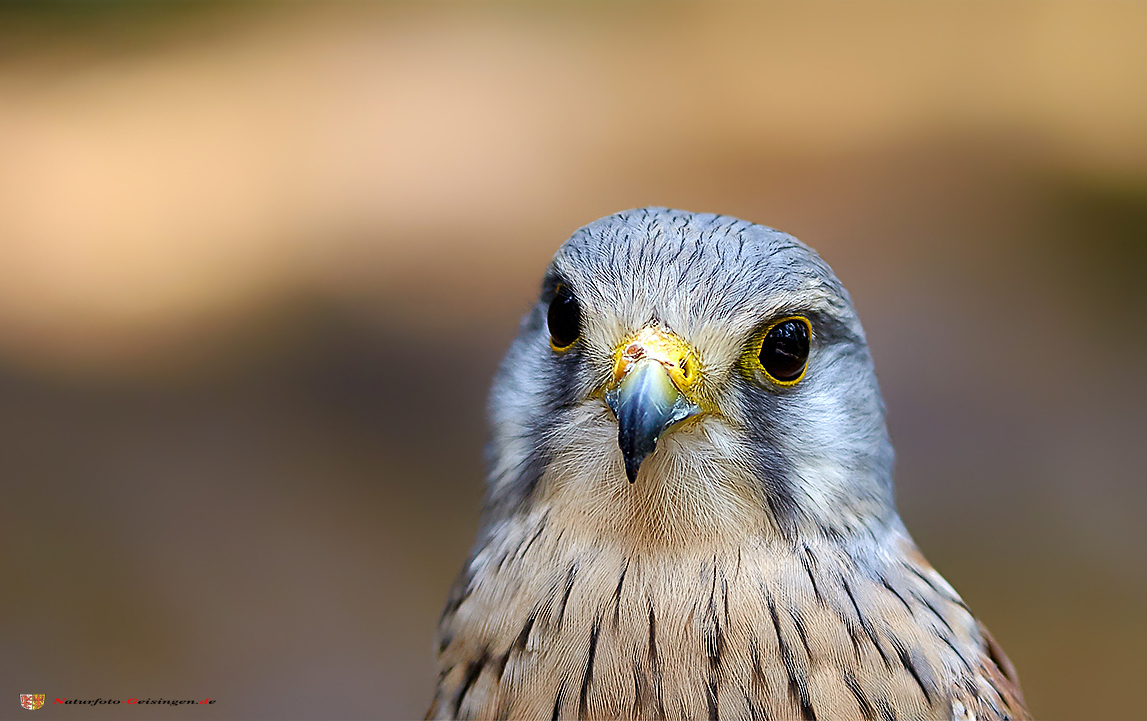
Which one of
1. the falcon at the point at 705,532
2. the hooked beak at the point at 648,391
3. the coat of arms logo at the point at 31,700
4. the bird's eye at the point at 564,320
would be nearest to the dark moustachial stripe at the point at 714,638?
the falcon at the point at 705,532

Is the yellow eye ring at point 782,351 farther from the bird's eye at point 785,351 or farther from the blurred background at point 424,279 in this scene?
the blurred background at point 424,279

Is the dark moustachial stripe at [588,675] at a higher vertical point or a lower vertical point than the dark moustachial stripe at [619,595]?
lower

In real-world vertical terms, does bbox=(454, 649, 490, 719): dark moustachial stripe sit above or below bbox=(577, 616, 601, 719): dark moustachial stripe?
below

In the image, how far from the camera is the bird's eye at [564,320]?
1.37m

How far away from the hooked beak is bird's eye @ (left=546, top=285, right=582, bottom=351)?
0.13m

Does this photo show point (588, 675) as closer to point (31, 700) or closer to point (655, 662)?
point (655, 662)

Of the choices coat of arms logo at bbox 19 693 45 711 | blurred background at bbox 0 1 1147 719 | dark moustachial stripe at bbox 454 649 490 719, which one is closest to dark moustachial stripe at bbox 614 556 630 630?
dark moustachial stripe at bbox 454 649 490 719

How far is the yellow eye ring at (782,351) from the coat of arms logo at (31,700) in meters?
2.63

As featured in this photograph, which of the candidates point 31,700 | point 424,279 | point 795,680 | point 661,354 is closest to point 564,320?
point 661,354

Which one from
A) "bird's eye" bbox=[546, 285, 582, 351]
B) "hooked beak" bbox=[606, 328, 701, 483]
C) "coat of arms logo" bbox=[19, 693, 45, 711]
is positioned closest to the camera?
"hooked beak" bbox=[606, 328, 701, 483]

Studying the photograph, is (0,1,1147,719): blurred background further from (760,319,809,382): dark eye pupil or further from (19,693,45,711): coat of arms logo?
(760,319,809,382): dark eye pupil

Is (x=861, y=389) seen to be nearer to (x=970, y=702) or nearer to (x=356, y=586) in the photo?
(x=970, y=702)

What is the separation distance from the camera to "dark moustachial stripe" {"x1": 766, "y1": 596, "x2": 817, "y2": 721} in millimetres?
1270

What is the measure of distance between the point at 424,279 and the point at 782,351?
2.99 metres
